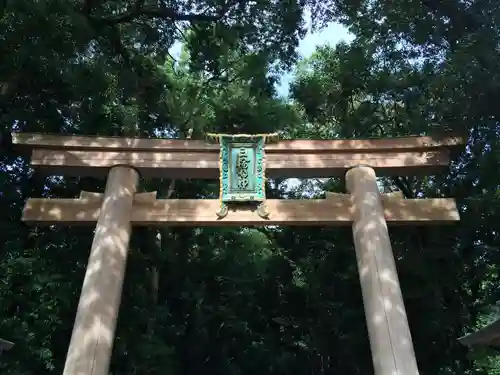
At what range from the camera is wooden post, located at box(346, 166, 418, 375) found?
14.6 feet

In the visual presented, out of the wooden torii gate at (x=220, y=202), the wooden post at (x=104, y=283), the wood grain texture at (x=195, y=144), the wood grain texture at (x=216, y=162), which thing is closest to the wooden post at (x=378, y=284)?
the wooden torii gate at (x=220, y=202)

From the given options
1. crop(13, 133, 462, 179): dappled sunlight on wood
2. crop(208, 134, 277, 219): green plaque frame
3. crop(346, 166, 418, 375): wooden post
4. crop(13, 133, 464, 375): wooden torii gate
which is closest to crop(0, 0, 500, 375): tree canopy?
crop(13, 133, 462, 179): dappled sunlight on wood

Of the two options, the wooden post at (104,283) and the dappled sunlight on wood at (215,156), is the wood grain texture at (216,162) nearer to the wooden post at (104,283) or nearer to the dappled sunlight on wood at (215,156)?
the dappled sunlight on wood at (215,156)

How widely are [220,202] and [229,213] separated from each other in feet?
0.51

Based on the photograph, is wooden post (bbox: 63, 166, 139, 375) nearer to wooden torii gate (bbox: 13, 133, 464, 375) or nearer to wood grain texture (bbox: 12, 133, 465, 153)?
wooden torii gate (bbox: 13, 133, 464, 375)

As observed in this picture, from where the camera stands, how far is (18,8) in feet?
18.1

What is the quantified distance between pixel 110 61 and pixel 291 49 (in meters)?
2.86

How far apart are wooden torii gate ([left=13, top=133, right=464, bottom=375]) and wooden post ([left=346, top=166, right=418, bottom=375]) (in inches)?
0.4

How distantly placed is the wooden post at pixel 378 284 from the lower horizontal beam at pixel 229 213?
8.5 inches

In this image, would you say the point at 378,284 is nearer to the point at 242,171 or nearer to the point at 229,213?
the point at 229,213

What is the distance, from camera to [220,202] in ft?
17.8

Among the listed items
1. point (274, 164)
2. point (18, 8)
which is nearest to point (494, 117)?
point (274, 164)

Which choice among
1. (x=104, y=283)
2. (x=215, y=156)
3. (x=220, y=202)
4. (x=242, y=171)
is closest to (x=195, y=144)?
(x=215, y=156)

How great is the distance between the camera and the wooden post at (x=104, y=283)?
441cm
